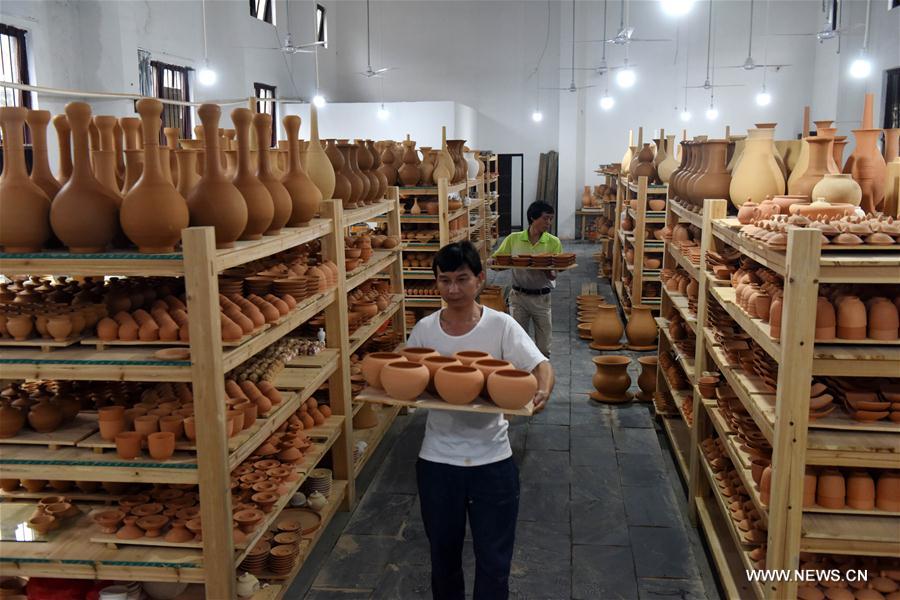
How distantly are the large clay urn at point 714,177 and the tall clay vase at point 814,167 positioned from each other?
0.79 metres

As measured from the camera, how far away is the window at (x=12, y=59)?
28.5 feet

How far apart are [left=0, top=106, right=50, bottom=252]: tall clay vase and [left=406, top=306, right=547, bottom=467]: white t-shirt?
1506mm

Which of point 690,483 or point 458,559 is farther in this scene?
point 690,483

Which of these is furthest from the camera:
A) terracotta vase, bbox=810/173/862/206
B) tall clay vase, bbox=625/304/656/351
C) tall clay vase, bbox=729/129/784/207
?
tall clay vase, bbox=625/304/656/351

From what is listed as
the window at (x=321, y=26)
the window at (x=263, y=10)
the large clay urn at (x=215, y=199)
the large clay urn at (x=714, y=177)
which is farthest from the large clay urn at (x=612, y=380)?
the window at (x=321, y=26)

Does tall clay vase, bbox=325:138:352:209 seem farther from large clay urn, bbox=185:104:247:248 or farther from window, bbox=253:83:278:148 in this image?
window, bbox=253:83:278:148

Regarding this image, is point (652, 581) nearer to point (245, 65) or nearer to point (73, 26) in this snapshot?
point (73, 26)

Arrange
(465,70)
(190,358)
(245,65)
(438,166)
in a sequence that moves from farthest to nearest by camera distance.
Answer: (465,70)
(245,65)
(438,166)
(190,358)

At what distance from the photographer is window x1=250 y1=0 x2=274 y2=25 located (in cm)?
1588

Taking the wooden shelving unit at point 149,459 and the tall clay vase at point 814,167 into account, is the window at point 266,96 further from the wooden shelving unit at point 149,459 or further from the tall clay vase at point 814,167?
the wooden shelving unit at point 149,459

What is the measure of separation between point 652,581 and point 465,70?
59.8 ft

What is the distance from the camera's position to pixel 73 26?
958 centimetres

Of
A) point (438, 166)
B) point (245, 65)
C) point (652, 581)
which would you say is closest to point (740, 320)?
point (652, 581)

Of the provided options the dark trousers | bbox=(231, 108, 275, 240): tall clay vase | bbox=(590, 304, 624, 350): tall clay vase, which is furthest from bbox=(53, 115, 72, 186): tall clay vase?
bbox=(590, 304, 624, 350): tall clay vase
